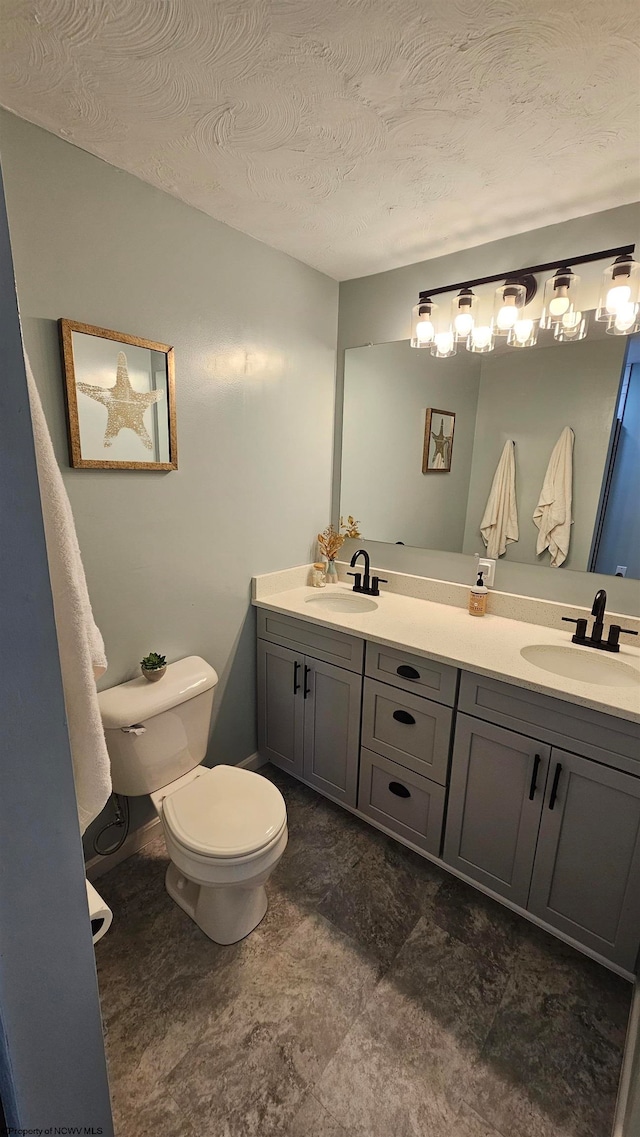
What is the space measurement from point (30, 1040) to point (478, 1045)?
3.91 feet

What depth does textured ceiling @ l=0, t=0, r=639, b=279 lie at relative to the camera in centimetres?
94

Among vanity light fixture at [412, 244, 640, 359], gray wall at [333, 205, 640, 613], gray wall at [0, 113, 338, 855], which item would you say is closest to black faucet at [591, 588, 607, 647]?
gray wall at [333, 205, 640, 613]

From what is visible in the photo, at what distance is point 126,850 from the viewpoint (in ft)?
5.76

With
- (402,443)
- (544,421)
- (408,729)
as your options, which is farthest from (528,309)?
(408,729)

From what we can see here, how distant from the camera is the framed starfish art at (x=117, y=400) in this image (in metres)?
1.40

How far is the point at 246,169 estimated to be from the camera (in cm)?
141

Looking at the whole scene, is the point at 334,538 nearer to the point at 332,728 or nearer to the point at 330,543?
the point at 330,543

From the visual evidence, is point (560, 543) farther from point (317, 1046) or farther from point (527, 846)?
point (317, 1046)

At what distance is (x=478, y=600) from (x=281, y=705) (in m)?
1.00

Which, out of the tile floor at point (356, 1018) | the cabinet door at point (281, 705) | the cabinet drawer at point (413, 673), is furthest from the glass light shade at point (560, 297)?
the tile floor at point (356, 1018)

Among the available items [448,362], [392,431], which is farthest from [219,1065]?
[448,362]

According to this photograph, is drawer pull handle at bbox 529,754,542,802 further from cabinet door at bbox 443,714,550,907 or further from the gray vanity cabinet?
the gray vanity cabinet

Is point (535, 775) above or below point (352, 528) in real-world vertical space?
below

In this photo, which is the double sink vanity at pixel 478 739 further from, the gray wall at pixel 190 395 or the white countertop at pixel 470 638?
the gray wall at pixel 190 395
